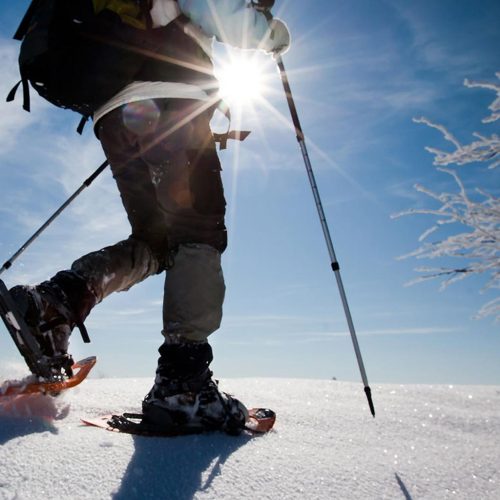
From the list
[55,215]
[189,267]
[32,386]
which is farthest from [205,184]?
[55,215]

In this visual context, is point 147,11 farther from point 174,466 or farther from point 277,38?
point 174,466

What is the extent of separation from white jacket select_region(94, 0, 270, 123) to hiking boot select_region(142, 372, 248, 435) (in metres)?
1.38

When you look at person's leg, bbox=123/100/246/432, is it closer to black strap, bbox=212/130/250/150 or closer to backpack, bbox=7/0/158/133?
backpack, bbox=7/0/158/133

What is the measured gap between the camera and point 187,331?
203cm

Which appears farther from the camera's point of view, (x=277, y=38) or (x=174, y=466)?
(x=277, y=38)

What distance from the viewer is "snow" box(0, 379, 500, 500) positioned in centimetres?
127

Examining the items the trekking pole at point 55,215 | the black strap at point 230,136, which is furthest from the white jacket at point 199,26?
the trekking pole at point 55,215

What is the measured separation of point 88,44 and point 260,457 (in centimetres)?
195

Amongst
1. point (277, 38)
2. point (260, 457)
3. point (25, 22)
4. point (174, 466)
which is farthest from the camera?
point (277, 38)

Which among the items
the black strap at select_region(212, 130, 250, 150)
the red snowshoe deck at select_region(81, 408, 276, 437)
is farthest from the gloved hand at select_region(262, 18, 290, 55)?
the red snowshoe deck at select_region(81, 408, 276, 437)

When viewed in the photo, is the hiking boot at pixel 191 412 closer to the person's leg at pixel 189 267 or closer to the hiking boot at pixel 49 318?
the person's leg at pixel 189 267

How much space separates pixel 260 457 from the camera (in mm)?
1594

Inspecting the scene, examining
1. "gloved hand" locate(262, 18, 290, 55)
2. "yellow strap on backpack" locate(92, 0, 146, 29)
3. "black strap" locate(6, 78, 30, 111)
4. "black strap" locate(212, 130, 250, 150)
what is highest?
"gloved hand" locate(262, 18, 290, 55)

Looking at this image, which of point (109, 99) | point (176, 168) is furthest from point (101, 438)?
point (109, 99)
